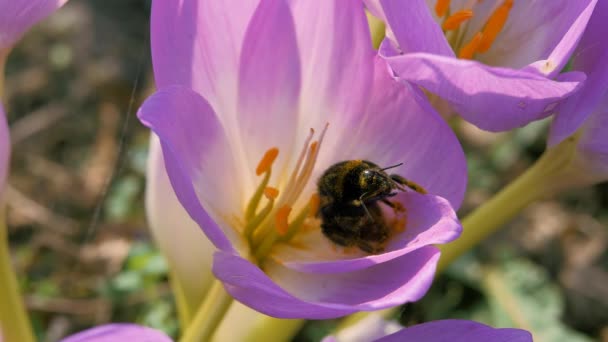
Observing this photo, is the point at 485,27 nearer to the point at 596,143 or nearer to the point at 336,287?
the point at 596,143

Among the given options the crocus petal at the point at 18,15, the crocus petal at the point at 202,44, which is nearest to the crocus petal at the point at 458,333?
the crocus petal at the point at 202,44

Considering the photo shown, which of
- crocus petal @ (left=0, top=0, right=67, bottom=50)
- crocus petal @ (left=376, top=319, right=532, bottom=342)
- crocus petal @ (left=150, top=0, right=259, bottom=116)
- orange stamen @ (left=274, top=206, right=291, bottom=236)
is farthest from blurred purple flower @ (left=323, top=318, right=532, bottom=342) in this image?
crocus petal @ (left=0, top=0, right=67, bottom=50)

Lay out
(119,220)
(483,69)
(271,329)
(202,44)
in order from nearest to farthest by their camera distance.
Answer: (483,69)
(202,44)
(271,329)
(119,220)

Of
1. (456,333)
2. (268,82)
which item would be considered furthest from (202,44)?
(456,333)

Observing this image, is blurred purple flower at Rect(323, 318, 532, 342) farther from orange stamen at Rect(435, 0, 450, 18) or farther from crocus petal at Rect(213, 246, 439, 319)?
orange stamen at Rect(435, 0, 450, 18)

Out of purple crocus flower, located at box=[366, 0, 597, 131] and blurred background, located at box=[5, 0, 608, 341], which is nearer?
purple crocus flower, located at box=[366, 0, 597, 131]

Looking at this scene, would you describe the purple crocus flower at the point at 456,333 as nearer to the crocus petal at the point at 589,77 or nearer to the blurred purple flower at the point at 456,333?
the blurred purple flower at the point at 456,333
